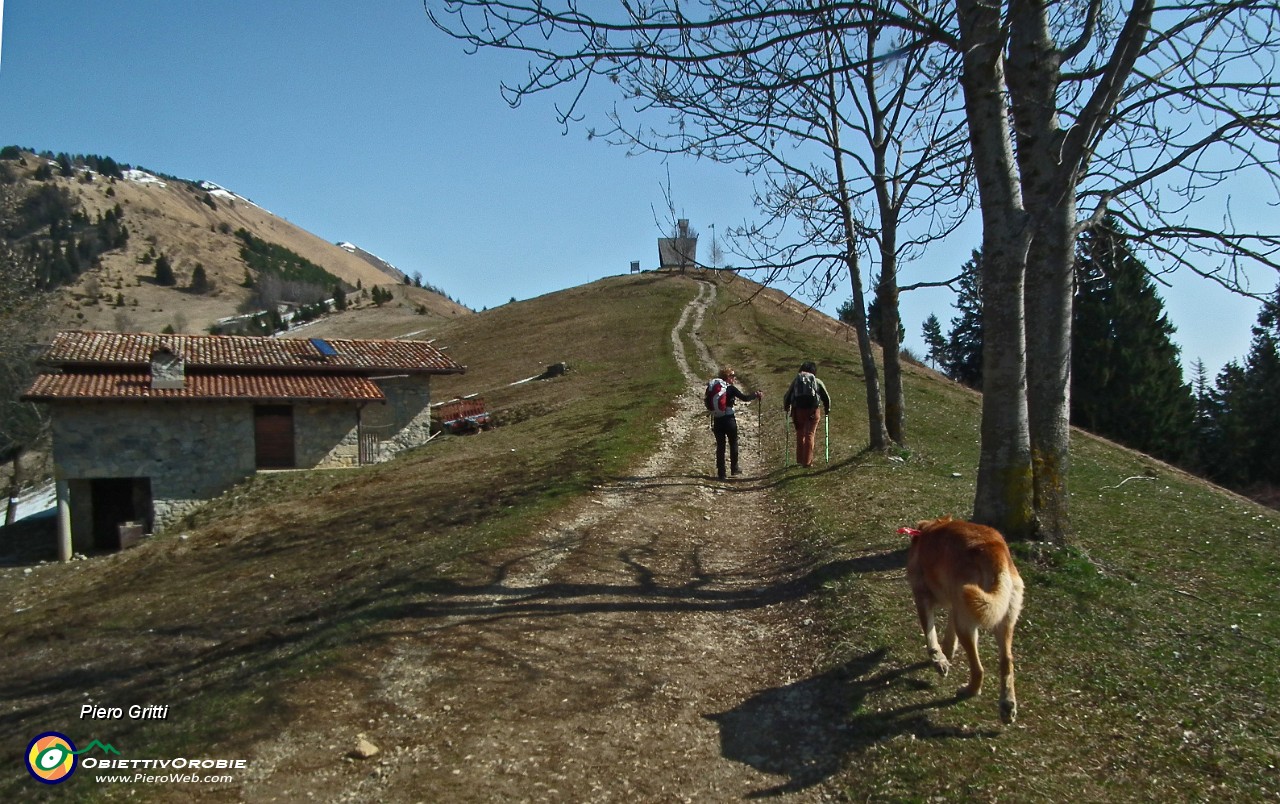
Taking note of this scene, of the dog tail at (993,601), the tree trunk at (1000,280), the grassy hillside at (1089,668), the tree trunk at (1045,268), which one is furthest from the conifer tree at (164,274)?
the dog tail at (993,601)

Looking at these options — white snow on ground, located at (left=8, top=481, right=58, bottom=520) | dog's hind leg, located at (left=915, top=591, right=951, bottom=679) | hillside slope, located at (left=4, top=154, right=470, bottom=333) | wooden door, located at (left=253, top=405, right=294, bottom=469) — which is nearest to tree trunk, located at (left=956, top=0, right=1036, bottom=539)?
dog's hind leg, located at (left=915, top=591, right=951, bottom=679)

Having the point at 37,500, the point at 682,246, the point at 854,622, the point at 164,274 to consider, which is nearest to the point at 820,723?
the point at 854,622

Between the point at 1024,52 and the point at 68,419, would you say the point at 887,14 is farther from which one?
the point at 68,419

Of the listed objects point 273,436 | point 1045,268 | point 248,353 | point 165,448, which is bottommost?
point 165,448

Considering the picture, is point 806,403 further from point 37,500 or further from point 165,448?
point 37,500

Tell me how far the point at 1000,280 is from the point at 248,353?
31283 millimetres

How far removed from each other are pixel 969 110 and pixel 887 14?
1.24 meters

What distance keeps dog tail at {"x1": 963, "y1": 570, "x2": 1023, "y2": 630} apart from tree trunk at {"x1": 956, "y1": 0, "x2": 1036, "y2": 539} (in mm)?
3064

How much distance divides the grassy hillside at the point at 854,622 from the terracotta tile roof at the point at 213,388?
6635 mm

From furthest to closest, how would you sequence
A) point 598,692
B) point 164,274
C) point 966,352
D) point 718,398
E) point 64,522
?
point 164,274 < point 966,352 < point 64,522 < point 718,398 < point 598,692

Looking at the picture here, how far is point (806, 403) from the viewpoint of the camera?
1466cm

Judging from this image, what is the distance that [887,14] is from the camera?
7.76 metres

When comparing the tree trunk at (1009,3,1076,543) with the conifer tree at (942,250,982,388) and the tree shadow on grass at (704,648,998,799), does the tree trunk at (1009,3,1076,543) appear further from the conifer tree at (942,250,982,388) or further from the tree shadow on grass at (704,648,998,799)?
the conifer tree at (942,250,982,388)

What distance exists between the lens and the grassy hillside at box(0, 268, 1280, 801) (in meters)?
4.85
